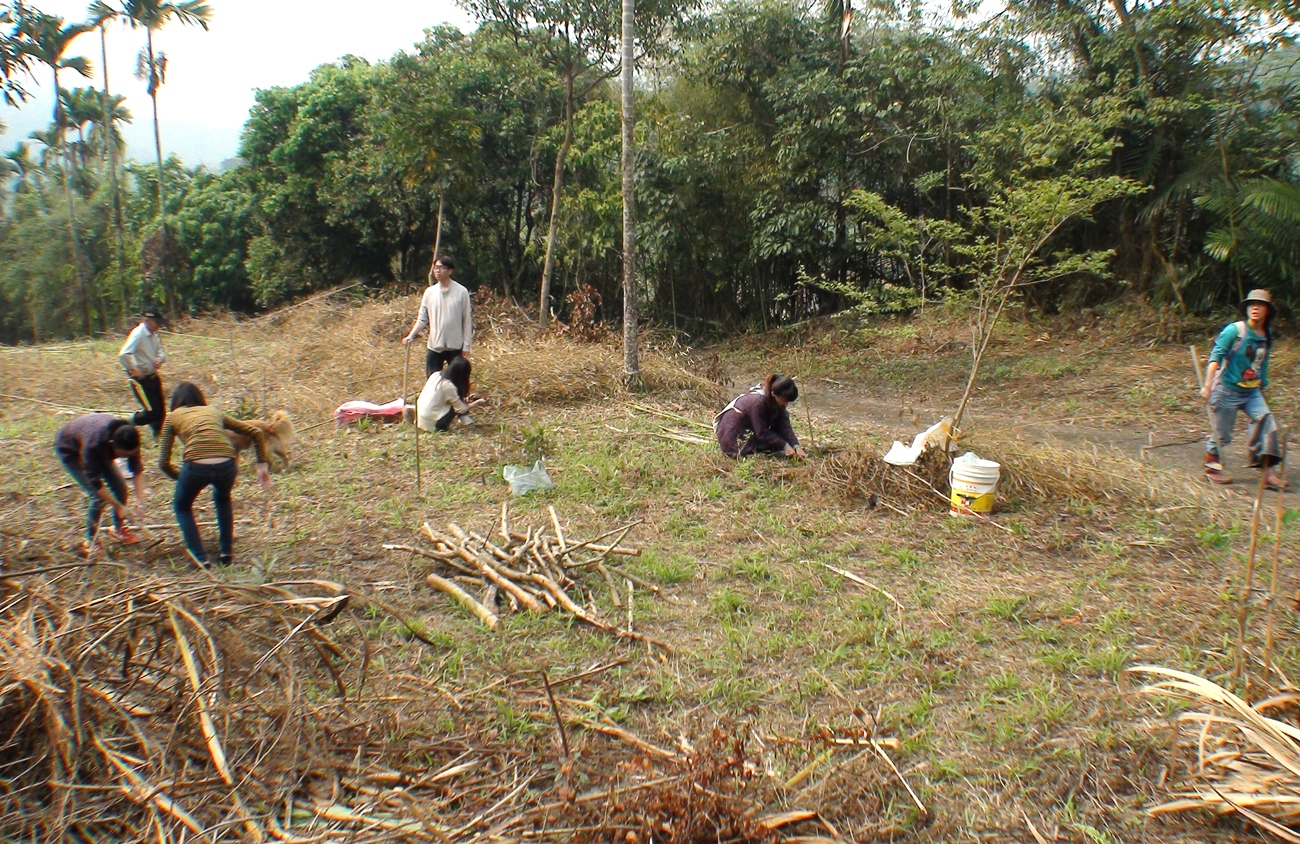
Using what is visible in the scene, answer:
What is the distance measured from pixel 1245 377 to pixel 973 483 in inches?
101

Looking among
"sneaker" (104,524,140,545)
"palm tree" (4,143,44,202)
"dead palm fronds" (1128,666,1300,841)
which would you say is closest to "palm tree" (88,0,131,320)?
"palm tree" (4,143,44,202)

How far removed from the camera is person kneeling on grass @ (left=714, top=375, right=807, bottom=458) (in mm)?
Answer: 7598

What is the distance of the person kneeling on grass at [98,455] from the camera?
18.2 ft

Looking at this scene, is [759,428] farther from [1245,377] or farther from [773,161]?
[773,161]

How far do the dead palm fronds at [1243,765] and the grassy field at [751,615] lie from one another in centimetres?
9

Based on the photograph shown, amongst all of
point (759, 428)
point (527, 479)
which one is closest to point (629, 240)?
point (759, 428)

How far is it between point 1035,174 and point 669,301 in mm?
7303

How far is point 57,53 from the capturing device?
79.0 ft

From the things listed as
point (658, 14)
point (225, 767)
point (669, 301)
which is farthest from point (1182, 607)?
A: point (669, 301)

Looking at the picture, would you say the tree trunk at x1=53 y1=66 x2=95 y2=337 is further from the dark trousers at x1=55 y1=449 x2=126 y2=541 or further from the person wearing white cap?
the dark trousers at x1=55 y1=449 x2=126 y2=541

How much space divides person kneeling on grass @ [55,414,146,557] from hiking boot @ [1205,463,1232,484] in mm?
7616

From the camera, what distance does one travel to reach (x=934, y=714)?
12.9ft

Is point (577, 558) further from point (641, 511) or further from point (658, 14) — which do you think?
point (658, 14)

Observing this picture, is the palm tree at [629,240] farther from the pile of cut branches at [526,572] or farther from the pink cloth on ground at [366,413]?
the pile of cut branches at [526,572]
